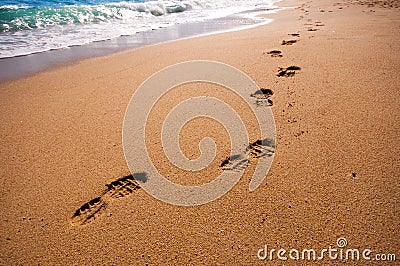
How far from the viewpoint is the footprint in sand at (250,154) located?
1664mm

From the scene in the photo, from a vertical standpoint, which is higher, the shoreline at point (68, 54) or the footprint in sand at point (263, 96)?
the shoreline at point (68, 54)

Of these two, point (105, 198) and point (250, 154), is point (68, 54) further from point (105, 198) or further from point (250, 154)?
point (250, 154)

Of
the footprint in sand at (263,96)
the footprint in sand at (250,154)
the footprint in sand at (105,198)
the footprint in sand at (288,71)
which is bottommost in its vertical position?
the footprint in sand at (105,198)

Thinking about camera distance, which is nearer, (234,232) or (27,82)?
(234,232)

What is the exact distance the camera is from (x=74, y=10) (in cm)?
860

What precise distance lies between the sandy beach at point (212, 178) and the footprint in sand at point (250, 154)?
50 millimetres

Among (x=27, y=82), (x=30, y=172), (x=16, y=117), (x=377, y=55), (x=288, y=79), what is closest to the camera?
(x=30, y=172)

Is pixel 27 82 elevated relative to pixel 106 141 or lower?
elevated

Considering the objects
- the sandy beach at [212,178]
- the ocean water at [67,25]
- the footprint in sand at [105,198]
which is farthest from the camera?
the ocean water at [67,25]

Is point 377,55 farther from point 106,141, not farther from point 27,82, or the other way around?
point 27,82

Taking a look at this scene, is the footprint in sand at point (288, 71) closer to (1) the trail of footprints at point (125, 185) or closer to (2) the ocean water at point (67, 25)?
(1) the trail of footprints at point (125, 185)

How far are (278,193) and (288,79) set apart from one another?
1747mm

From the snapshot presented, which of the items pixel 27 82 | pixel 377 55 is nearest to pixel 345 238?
pixel 377 55

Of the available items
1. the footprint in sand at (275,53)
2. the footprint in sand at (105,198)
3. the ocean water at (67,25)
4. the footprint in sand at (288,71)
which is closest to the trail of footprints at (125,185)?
the footprint in sand at (105,198)
